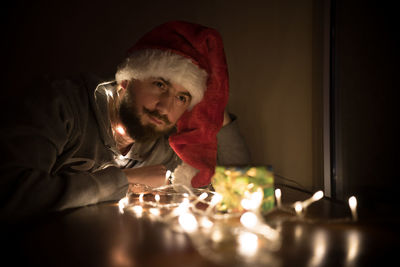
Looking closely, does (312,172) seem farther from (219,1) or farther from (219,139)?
(219,1)

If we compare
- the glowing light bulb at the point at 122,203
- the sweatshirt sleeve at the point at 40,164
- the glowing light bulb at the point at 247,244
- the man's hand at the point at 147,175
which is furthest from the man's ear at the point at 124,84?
the glowing light bulb at the point at 247,244

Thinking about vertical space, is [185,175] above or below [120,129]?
below

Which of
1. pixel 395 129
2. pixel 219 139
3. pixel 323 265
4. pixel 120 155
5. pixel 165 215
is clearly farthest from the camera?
pixel 219 139

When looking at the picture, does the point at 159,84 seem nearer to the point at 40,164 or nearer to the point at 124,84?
the point at 124,84

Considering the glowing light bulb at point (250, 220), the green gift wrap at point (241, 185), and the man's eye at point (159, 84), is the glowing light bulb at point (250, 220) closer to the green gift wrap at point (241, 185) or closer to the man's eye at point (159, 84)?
the green gift wrap at point (241, 185)

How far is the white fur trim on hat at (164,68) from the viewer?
1090 mm

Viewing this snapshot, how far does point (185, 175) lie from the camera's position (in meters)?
1.14

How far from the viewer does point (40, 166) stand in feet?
2.62

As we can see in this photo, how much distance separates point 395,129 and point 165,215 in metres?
0.83

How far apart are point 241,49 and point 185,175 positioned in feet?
2.73

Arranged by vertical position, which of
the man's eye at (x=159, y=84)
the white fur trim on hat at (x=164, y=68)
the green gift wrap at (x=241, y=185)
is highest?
the white fur trim on hat at (x=164, y=68)

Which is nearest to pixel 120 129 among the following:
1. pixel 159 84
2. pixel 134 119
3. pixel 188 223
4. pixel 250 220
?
pixel 134 119

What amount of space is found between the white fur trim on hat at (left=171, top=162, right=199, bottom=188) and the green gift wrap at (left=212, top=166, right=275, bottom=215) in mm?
440

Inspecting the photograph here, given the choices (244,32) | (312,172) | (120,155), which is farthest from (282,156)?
(120,155)
